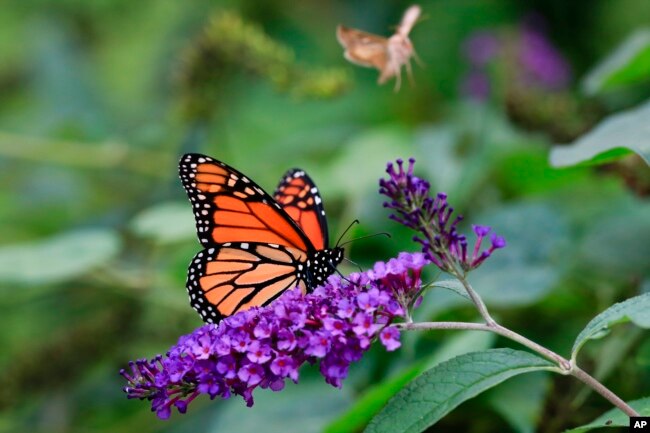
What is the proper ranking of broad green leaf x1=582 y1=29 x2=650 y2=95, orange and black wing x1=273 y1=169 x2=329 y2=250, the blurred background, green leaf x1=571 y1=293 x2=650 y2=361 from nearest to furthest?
1. green leaf x1=571 y1=293 x2=650 y2=361
2. orange and black wing x1=273 y1=169 x2=329 y2=250
3. the blurred background
4. broad green leaf x1=582 y1=29 x2=650 y2=95

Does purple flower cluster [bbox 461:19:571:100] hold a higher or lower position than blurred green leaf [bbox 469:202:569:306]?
higher

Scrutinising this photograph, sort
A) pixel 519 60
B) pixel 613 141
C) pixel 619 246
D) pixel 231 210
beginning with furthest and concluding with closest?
pixel 519 60 < pixel 619 246 < pixel 231 210 < pixel 613 141

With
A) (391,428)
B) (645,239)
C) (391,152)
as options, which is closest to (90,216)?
(391,152)

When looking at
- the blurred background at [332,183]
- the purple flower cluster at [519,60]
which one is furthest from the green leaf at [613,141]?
the purple flower cluster at [519,60]

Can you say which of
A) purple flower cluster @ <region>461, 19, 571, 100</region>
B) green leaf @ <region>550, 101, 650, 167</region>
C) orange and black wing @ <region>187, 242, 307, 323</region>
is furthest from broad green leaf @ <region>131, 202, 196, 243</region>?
purple flower cluster @ <region>461, 19, 571, 100</region>

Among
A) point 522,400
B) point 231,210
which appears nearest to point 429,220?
point 231,210

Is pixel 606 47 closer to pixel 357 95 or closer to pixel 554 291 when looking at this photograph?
pixel 357 95

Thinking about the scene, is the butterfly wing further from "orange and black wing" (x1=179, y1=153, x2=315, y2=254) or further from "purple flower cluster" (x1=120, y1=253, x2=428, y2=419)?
"purple flower cluster" (x1=120, y1=253, x2=428, y2=419)

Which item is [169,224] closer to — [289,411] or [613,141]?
[289,411]
